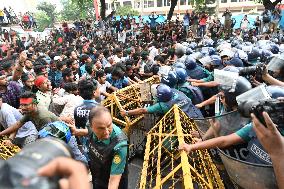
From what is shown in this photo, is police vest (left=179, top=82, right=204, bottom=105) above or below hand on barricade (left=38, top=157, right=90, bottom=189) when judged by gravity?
below

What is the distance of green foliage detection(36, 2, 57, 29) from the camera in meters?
61.2

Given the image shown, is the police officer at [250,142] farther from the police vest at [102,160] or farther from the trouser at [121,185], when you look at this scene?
the trouser at [121,185]

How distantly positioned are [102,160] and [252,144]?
1515 millimetres

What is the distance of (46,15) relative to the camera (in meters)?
62.2

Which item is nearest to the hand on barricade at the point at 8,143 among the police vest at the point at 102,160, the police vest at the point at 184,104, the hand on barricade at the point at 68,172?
the police vest at the point at 102,160

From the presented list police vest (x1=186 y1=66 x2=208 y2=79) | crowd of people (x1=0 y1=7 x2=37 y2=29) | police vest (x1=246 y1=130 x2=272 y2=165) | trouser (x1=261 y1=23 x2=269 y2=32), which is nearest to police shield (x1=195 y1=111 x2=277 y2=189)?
police vest (x1=246 y1=130 x2=272 y2=165)

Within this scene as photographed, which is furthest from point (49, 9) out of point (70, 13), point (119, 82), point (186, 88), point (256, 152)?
point (256, 152)

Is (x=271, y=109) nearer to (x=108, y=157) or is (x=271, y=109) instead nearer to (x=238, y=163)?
(x=238, y=163)

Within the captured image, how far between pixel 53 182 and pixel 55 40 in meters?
23.1

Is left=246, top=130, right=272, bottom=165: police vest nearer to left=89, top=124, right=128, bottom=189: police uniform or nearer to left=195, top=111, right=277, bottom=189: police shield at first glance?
left=195, top=111, right=277, bottom=189: police shield

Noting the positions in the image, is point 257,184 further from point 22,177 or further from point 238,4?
point 238,4

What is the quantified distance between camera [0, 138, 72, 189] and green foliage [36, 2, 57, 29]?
63157mm

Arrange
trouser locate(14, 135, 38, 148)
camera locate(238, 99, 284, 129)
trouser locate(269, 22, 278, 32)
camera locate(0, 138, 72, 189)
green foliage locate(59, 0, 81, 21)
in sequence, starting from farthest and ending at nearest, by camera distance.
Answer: green foliage locate(59, 0, 81, 21), trouser locate(269, 22, 278, 32), trouser locate(14, 135, 38, 148), camera locate(238, 99, 284, 129), camera locate(0, 138, 72, 189)

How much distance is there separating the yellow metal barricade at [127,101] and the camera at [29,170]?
403 cm
